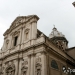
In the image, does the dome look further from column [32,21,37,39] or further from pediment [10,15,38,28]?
column [32,21,37,39]

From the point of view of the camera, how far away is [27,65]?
54.1ft

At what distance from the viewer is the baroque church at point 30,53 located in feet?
50.9

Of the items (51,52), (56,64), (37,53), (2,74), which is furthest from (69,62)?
(2,74)

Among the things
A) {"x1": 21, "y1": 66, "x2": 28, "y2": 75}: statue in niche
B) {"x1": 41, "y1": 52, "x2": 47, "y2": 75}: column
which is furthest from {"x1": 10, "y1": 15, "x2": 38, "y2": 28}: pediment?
{"x1": 21, "y1": 66, "x2": 28, "y2": 75}: statue in niche

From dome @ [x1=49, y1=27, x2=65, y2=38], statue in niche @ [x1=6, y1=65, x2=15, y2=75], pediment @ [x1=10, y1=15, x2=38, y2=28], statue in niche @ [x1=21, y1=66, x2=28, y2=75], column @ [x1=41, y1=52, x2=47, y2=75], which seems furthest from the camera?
dome @ [x1=49, y1=27, x2=65, y2=38]

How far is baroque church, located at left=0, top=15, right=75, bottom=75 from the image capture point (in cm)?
1552

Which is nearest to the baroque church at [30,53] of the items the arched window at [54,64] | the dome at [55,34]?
the arched window at [54,64]

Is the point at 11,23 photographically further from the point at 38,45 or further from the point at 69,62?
the point at 69,62

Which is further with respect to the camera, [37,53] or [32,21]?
[32,21]

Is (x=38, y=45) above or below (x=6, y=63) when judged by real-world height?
above

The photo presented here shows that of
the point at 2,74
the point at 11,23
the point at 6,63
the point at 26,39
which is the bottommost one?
the point at 2,74

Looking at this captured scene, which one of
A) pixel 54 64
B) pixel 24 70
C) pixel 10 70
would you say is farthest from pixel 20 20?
pixel 54 64

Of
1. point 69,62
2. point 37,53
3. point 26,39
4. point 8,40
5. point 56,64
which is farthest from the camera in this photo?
point 8,40

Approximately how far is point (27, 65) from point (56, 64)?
398 cm
